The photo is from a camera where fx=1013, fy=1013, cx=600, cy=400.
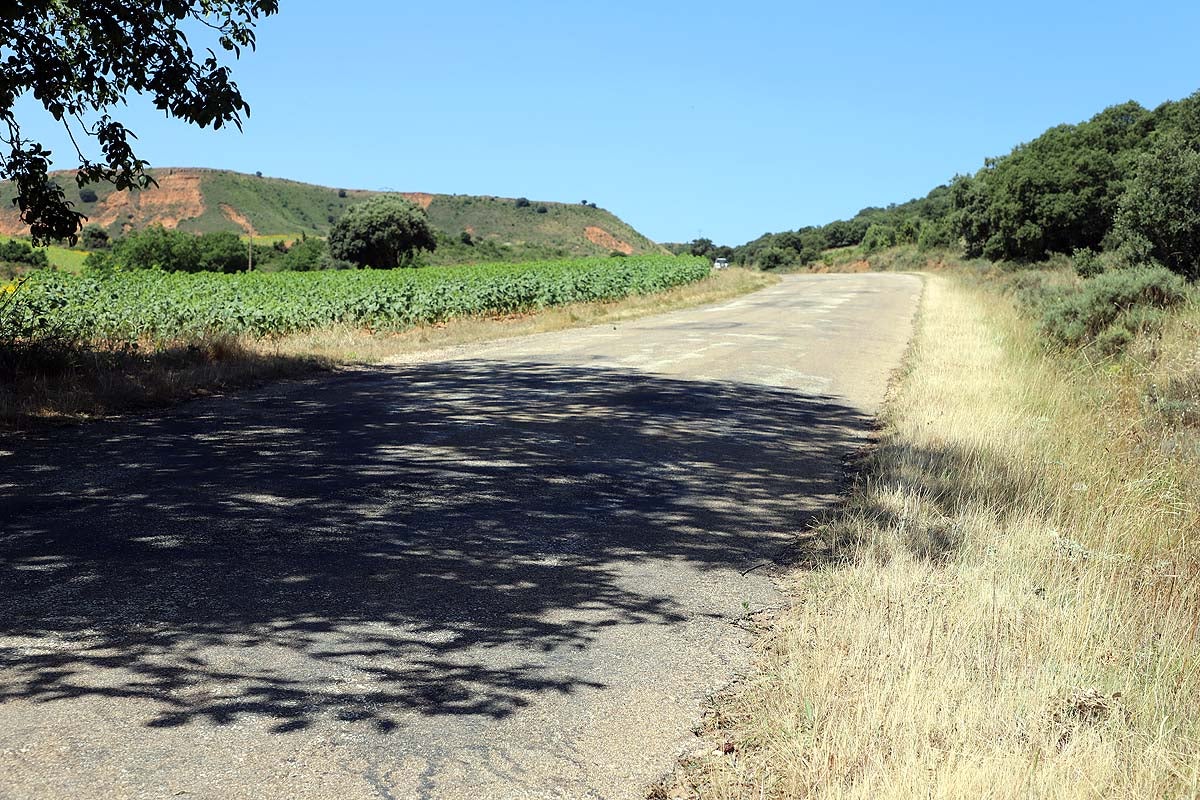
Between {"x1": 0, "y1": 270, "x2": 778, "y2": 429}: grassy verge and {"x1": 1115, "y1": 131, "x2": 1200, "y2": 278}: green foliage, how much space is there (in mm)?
15990

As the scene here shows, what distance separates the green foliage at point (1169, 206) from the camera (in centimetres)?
2416

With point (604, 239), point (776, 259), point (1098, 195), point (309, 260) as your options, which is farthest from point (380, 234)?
point (604, 239)

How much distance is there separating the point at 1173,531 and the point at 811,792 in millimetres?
4182

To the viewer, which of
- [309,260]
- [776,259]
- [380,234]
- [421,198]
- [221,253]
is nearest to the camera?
[221,253]

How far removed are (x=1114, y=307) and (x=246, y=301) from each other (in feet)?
51.1

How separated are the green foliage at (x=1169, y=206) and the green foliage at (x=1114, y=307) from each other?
799 centimetres

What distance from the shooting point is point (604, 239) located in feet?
546

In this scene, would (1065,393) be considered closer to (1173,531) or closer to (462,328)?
(1173,531)

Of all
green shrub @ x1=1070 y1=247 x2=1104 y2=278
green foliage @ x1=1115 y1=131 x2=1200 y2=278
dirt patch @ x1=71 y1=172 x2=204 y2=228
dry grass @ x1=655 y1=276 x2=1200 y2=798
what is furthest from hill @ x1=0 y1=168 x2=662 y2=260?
dry grass @ x1=655 y1=276 x2=1200 y2=798

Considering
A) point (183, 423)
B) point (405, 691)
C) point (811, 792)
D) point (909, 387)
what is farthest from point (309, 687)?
point (909, 387)

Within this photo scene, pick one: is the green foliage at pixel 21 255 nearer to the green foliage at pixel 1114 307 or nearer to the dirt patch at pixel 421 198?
the green foliage at pixel 1114 307

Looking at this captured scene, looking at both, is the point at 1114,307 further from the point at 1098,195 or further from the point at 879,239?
the point at 879,239

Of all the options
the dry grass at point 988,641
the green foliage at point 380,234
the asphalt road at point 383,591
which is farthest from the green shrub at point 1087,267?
the green foliage at point 380,234

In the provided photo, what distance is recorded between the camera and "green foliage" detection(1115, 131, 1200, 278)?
24156 mm
